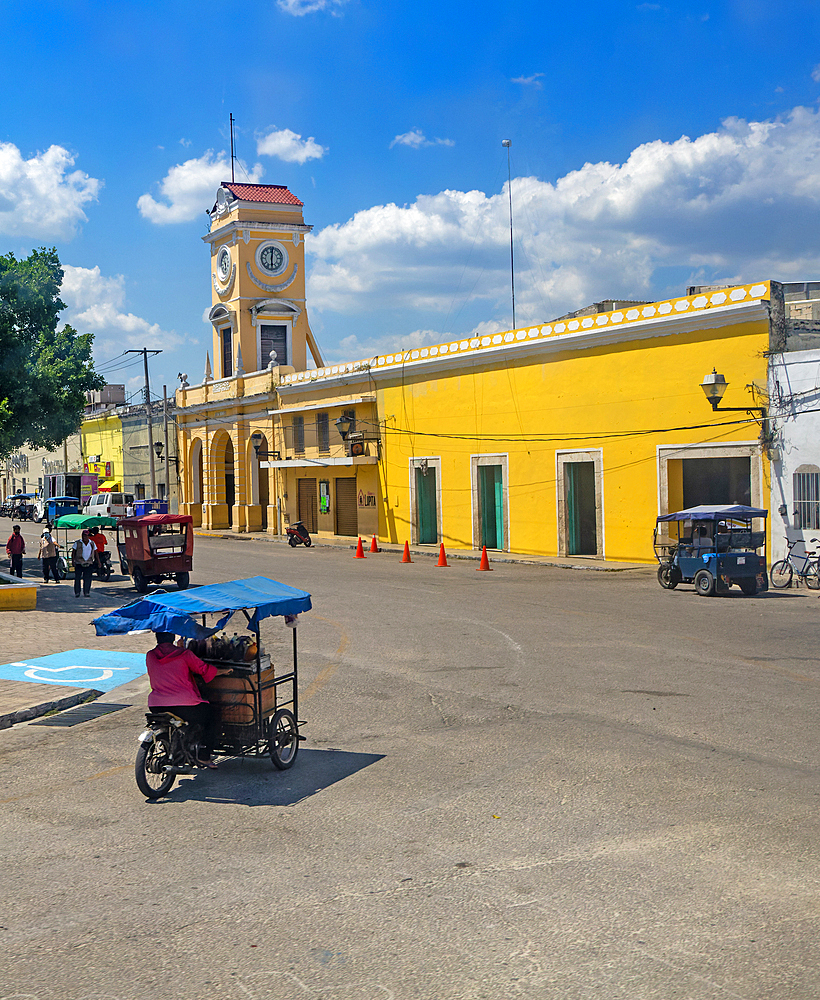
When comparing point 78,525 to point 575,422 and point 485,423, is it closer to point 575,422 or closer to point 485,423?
point 485,423

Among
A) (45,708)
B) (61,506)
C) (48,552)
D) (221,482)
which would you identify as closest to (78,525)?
(48,552)

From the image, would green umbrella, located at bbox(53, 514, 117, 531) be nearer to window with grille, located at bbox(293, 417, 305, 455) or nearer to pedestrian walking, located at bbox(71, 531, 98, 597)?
pedestrian walking, located at bbox(71, 531, 98, 597)

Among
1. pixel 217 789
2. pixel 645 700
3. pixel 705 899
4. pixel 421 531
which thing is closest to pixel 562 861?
pixel 705 899

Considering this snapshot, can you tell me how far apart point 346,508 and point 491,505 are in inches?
410

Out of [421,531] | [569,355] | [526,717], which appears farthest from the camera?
[421,531]

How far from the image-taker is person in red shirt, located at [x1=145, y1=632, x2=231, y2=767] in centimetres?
805

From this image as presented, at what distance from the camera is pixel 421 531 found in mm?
38219

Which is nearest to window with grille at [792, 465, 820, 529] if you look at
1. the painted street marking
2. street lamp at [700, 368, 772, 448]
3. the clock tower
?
street lamp at [700, 368, 772, 448]

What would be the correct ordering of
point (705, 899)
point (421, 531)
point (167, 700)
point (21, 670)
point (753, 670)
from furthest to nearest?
point (421, 531) < point (21, 670) < point (753, 670) < point (167, 700) < point (705, 899)

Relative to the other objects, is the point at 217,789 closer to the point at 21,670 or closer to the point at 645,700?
the point at 645,700

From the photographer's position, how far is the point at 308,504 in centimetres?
4625

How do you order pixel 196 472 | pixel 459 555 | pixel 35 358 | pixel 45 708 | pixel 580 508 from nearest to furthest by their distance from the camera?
pixel 45 708 < pixel 35 358 < pixel 580 508 < pixel 459 555 < pixel 196 472

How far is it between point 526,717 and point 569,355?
22.1 metres

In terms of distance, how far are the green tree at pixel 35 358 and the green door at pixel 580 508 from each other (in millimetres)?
16314
